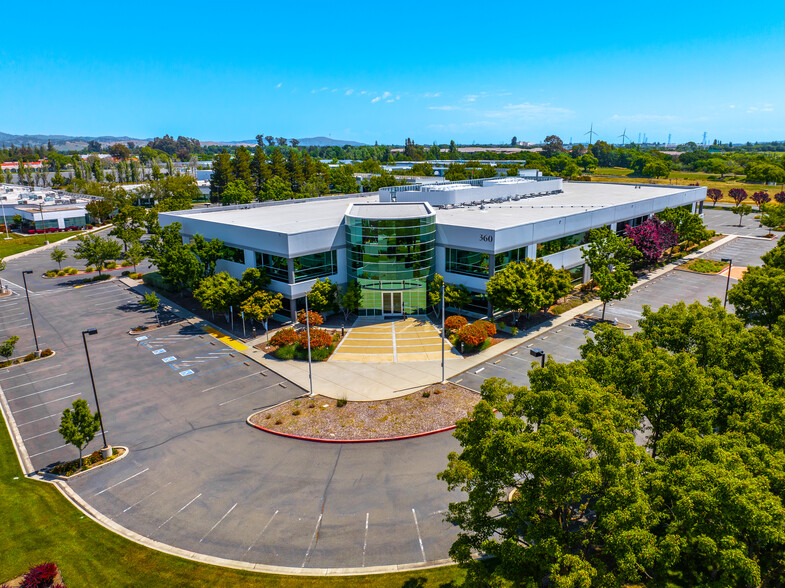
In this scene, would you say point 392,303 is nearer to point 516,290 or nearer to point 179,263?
point 516,290

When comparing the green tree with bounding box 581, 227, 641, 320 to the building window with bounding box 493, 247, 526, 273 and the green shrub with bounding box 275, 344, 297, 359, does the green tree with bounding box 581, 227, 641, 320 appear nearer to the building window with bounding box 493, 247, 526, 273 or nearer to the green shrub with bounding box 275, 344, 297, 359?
the building window with bounding box 493, 247, 526, 273

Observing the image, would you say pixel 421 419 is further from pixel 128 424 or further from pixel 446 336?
pixel 128 424

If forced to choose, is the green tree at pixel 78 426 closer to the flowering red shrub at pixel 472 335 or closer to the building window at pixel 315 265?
the building window at pixel 315 265

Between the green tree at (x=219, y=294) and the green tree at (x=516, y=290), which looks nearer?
the green tree at (x=516, y=290)

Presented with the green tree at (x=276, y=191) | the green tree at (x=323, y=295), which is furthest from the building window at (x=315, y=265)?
the green tree at (x=276, y=191)

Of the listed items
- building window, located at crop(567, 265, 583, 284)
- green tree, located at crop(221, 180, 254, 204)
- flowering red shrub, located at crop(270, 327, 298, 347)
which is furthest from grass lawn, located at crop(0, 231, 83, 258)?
building window, located at crop(567, 265, 583, 284)

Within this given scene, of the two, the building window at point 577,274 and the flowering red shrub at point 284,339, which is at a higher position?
the building window at point 577,274
